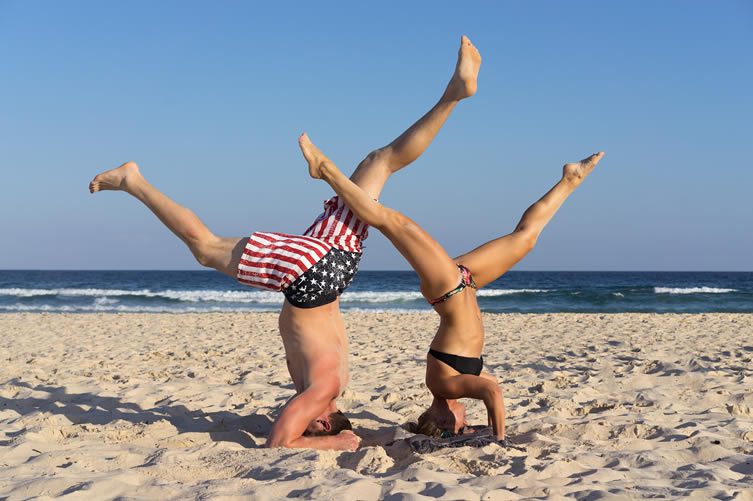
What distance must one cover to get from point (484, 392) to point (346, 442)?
0.84 m

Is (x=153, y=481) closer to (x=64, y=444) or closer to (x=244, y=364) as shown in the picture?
(x=64, y=444)

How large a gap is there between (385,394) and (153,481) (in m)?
2.84

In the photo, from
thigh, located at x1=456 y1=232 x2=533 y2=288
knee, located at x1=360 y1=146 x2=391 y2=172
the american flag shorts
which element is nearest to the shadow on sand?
the american flag shorts

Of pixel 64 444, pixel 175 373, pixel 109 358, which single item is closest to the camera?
pixel 64 444

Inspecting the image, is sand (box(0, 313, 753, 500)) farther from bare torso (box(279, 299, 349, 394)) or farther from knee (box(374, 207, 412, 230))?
knee (box(374, 207, 412, 230))

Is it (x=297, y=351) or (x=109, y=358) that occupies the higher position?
(x=297, y=351)

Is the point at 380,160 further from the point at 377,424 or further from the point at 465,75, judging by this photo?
the point at 377,424

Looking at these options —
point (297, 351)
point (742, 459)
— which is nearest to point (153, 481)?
point (297, 351)

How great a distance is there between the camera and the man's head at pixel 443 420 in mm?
4000

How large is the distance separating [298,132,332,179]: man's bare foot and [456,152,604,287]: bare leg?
3.67 ft

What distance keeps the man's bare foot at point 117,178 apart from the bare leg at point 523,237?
2206mm

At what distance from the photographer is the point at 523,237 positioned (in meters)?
4.53

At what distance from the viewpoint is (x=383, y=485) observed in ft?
9.74

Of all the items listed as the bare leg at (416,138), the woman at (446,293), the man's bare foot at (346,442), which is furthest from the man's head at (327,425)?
the bare leg at (416,138)
